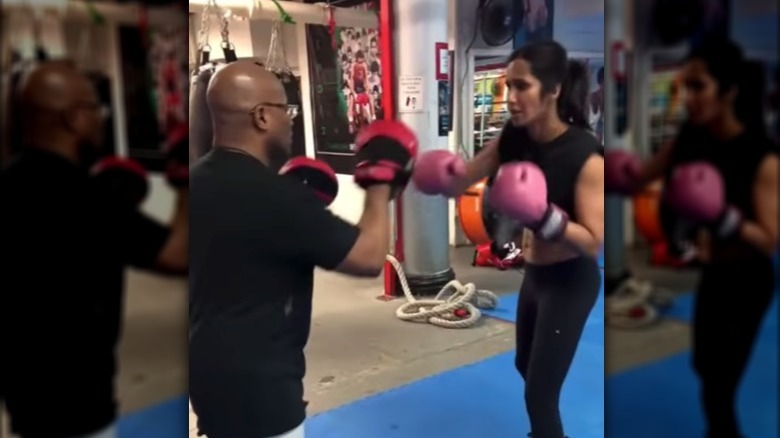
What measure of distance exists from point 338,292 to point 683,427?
92 cm

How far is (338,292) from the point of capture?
167 cm

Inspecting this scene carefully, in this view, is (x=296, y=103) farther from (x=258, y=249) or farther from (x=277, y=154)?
(x=258, y=249)

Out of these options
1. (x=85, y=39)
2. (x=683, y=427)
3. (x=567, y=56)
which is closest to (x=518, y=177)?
(x=567, y=56)

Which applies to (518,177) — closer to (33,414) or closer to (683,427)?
(683,427)

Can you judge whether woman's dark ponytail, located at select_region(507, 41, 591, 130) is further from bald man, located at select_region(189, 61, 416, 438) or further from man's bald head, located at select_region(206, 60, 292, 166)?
man's bald head, located at select_region(206, 60, 292, 166)

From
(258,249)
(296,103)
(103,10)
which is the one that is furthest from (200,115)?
(103,10)

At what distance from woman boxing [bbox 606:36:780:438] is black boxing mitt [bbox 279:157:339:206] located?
83 centimetres

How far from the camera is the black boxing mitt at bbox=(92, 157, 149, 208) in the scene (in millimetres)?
883

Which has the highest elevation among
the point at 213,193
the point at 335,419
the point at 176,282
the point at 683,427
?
the point at 213,193

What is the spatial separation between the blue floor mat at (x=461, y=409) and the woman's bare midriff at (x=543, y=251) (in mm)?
184

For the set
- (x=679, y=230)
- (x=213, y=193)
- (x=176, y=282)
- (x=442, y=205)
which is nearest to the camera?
(x=679, y=230)

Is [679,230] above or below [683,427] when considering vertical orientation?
above

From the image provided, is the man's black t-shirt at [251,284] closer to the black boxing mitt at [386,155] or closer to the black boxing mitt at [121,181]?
the black boxing mitt at [386,155]

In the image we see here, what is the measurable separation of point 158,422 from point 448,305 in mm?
831
